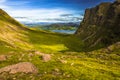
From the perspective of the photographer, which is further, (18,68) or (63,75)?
(18,68)

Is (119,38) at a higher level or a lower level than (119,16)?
lower

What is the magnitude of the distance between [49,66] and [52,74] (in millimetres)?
4385

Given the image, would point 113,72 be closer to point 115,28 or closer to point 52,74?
point 52,74

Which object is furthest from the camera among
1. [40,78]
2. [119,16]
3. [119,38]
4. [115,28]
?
[119,16]

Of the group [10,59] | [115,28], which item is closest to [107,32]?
[115,28]

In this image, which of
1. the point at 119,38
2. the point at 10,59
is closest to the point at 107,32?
the point at 119,38

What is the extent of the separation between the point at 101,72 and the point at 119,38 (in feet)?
361

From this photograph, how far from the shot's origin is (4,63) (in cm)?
5116

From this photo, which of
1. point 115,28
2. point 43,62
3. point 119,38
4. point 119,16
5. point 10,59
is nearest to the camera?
point 43,62

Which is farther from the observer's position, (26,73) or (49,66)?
(49,66)

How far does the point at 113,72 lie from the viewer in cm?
4572

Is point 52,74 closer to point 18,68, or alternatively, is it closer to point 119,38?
point 18,68

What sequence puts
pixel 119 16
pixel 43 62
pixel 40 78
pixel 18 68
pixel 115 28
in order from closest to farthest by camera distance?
pixel 40 78
pixel 18 68
pixel 43 62
pixel 115 28
pixel 119 16

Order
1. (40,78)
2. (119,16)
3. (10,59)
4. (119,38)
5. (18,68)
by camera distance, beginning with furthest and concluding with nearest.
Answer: (119,16)
(119,38)
(10,59)
(18,68)
(40,78)
